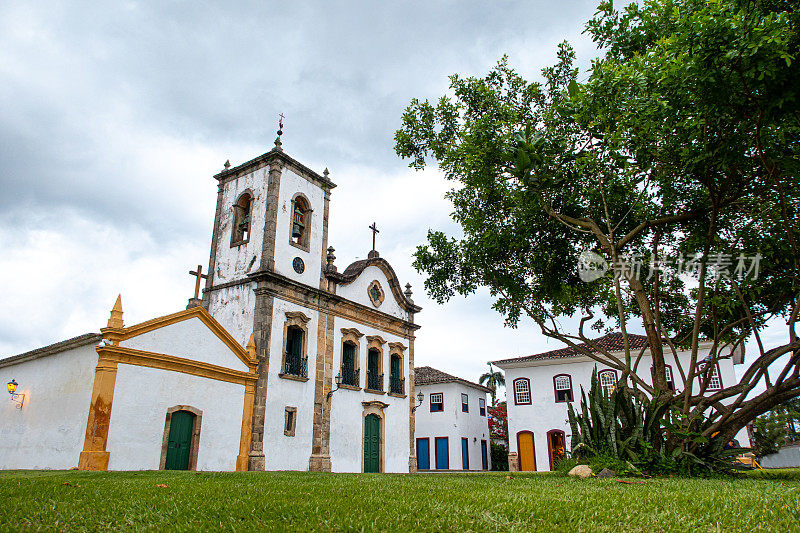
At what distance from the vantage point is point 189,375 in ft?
45.9

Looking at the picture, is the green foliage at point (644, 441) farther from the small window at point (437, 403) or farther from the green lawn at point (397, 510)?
the small window at point (437, 403)

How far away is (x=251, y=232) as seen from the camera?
1908 cm

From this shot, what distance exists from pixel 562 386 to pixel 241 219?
56.0ft

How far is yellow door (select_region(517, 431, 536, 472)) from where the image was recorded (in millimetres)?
25578

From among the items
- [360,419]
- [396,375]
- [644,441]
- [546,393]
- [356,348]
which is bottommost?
[644,441]

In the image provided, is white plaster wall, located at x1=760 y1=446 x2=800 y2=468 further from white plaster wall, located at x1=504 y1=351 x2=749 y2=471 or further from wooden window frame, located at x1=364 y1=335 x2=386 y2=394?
wooden window frame, located at x1=364 y1=335 x2=386 y2=394

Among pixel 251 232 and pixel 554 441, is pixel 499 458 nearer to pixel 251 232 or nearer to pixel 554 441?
pixel 554 441

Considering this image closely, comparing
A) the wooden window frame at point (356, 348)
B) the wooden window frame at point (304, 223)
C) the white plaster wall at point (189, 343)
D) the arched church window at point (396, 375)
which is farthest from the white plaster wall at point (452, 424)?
the white plaster wall at point (189, 343)

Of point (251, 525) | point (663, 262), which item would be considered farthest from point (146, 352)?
point (663, 262)

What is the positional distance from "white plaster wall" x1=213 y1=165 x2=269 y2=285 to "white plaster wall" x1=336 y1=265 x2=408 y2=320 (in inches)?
146

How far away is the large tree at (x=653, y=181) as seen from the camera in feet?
22.7

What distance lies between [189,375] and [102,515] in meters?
10.8

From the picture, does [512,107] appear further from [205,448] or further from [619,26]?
[205,448]

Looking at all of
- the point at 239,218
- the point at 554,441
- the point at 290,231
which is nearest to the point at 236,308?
the point at 290,231
